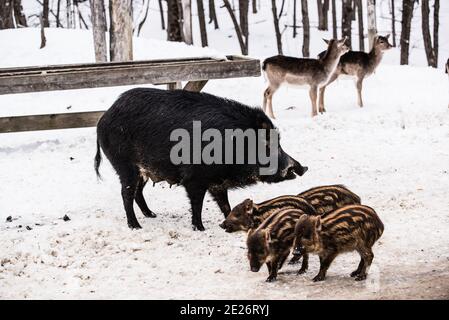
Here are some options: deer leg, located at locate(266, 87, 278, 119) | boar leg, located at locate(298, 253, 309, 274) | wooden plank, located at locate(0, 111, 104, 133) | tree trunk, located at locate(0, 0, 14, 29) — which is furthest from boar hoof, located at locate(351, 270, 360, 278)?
tree trunk, located at locate(0, 0, 14, 29)

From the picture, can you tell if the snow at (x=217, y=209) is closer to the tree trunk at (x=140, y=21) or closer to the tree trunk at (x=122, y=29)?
the tree trunk at (x=122, y=29)

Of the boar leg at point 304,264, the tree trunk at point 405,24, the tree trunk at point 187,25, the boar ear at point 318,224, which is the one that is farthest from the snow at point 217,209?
the tree trunk at point 405,24

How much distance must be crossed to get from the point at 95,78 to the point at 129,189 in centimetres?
368

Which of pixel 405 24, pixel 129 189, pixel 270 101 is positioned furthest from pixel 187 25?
pixel 129 189

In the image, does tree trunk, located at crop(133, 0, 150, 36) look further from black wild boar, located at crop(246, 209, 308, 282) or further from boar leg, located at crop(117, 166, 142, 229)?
black wild boar, located at crop(246, 209, 308, 282)

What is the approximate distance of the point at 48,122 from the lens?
478 inches

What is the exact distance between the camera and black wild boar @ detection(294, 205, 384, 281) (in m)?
6.05

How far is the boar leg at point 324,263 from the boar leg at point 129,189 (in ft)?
8.74

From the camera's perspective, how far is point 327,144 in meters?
11.9

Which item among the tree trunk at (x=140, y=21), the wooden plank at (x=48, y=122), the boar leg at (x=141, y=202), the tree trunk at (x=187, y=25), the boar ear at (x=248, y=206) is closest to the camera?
the boar ear at (x=248, y=206)

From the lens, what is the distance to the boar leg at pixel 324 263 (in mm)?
6148

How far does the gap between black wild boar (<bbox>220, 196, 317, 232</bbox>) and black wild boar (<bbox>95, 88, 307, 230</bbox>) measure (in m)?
1.09

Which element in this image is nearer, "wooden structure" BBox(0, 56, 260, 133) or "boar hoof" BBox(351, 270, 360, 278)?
"boar hoof" BBox(351, 270, 360, 278)
